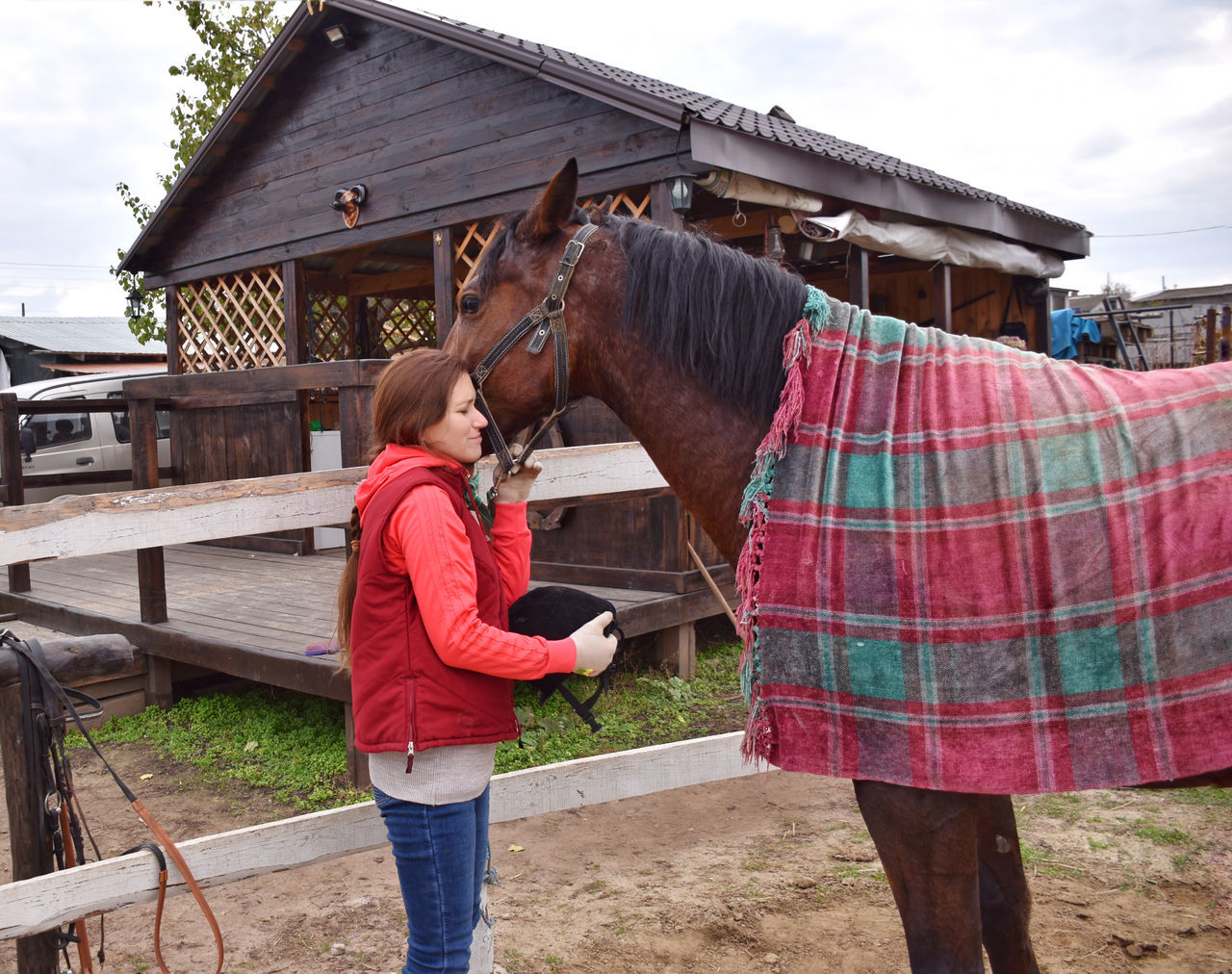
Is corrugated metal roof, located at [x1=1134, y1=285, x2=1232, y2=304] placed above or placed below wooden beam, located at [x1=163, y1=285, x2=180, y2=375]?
above

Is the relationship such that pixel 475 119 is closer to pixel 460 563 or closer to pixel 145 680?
pixel 145 680

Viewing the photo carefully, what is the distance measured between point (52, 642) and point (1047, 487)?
2049 mm

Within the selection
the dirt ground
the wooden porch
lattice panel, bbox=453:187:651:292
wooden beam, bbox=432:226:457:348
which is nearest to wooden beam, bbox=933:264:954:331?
lattice panel, bbox=453:187:651:292

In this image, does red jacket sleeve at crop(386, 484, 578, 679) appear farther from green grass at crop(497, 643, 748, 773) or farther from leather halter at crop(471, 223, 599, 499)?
green grass at crop(497, 643, 748, 773)

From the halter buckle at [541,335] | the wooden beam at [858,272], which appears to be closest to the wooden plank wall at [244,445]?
the wooden beam at [858,272]

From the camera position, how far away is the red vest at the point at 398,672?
1562 millimetres

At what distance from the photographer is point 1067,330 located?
11.1 meters

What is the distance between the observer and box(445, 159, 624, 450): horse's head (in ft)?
6.01

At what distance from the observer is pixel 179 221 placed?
872cm

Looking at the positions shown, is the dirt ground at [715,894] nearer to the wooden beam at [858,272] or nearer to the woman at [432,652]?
the woman at [432,652]

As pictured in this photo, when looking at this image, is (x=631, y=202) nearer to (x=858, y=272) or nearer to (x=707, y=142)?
(x=707, y=142)

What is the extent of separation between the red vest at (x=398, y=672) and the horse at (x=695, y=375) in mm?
384

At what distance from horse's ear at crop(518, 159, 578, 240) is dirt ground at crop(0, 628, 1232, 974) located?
79.5 inches

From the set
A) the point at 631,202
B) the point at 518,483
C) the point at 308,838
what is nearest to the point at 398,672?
the point at 518,483
